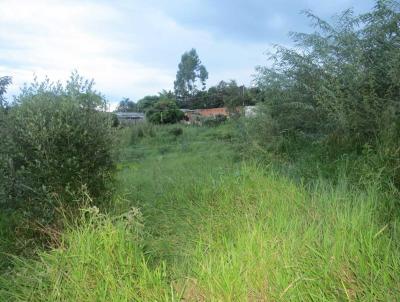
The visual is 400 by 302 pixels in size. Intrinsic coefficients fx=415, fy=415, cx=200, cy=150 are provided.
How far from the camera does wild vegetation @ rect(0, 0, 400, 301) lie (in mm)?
2684

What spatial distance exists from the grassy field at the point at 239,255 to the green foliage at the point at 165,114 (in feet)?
85.6

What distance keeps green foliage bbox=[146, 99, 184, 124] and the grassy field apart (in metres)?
26.1


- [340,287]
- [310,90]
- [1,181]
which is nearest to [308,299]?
[340,287]

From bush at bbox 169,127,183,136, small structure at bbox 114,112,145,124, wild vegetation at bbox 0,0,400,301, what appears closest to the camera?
wild vegetation at bbox 0,0,400,301

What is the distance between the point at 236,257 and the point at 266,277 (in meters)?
0.29

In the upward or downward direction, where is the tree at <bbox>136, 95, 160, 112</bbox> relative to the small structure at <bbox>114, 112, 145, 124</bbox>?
upward

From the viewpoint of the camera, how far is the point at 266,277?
2.61 m

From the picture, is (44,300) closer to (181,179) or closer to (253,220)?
(253,220)

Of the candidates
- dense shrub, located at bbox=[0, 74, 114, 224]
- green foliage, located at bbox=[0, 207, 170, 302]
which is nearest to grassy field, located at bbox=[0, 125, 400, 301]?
green foliage, located at bbox=[0, 207, 170, 302]

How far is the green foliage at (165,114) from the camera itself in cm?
3081

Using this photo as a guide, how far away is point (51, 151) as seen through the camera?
4.22 metres

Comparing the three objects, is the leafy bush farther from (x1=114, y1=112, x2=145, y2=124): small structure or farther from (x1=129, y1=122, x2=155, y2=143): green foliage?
(x1=114, y1=112, x2=145, y2=124): small structure

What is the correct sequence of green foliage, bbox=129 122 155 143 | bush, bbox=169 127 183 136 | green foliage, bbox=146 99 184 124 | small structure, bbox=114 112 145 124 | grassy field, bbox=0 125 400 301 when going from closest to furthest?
grassy field, bbox=0 125 400 301 → green foliage, bbox=129 122 155 143 → bush, bbox=169 127 183 136 → small structure, bbox=114 112 145 124 → green foliage, bbox=146 99 184 124

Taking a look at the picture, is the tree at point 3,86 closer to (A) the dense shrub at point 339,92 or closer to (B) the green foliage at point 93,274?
(B) the green foliage at point 93,274
